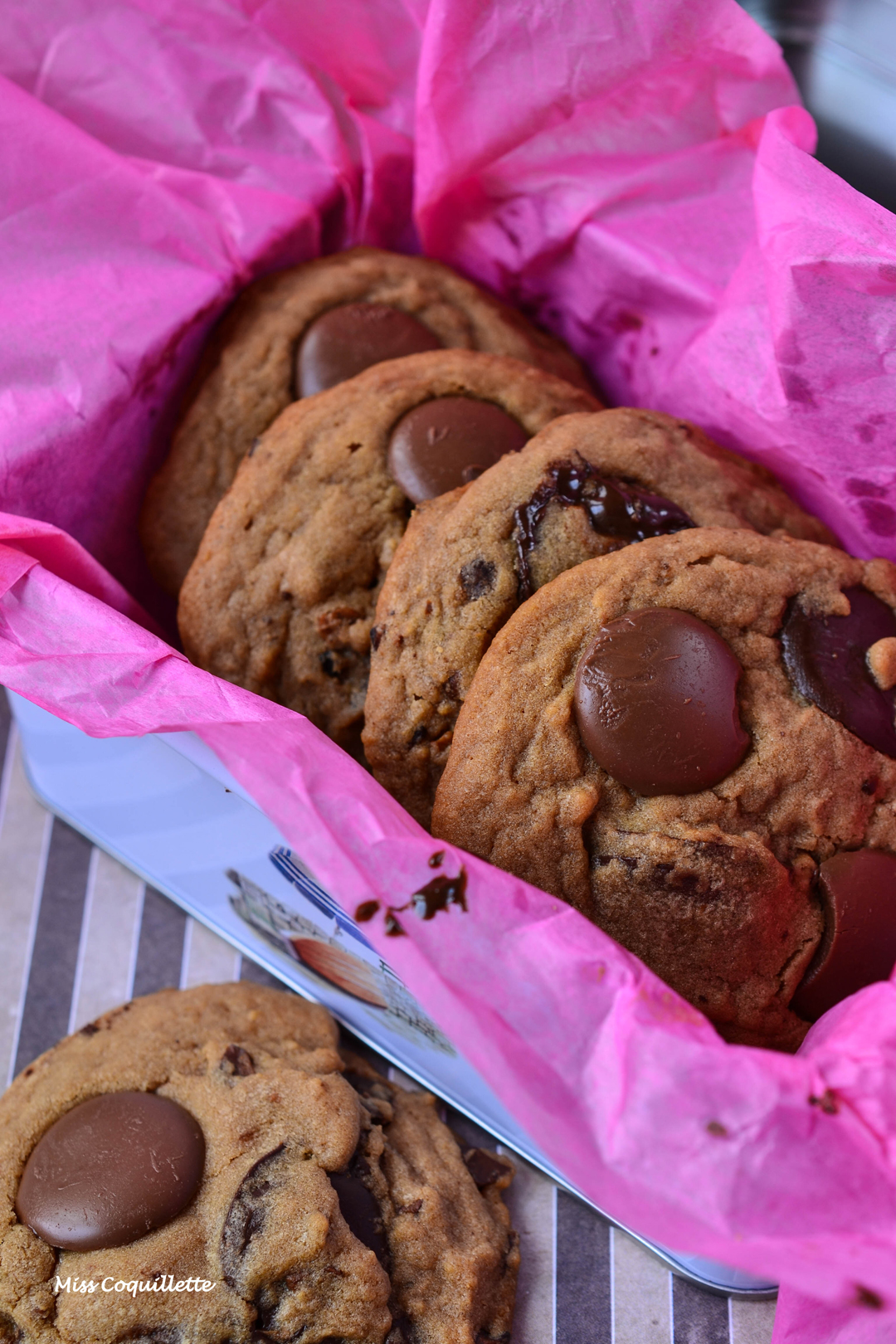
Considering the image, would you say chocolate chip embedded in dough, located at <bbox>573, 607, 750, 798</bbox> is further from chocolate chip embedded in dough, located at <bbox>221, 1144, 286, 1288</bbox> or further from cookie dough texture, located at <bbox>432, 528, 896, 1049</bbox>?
chocolate chip embedded in dough, located at <bbox>221, 1144, 286, 1288</bbox>

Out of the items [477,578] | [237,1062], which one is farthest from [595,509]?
[237,1062]

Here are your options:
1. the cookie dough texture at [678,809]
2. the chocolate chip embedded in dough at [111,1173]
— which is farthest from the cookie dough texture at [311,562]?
the chocolate chip embedded in dough at [111,1173]

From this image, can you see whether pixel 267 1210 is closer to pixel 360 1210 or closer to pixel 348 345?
pixel 360 1210

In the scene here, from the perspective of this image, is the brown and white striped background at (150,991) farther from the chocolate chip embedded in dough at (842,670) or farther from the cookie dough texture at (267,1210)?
the chocolate chip embedded in dough at (842,670)

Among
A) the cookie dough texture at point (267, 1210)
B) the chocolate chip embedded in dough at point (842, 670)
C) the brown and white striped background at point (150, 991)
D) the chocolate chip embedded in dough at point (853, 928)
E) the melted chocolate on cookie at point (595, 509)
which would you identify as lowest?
the brown and white striped background at point (150, 991)

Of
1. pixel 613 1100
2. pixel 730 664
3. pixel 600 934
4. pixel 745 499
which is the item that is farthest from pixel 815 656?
pixel 613 1100
